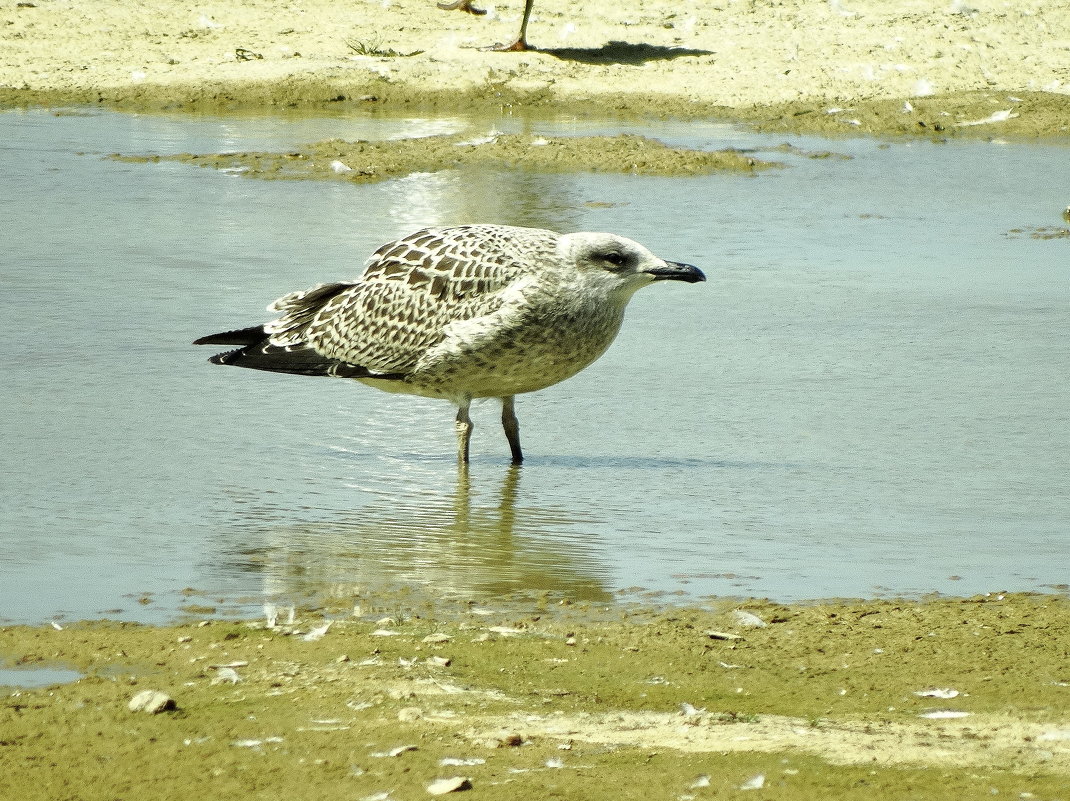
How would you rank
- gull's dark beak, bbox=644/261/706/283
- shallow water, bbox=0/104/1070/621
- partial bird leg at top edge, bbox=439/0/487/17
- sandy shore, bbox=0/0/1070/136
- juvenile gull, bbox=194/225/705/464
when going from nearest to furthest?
shallow water, bbox=0/104/1070/621 < juvenile gull, bbox=194/225/705/464 < gull's dark beak, bbox=644/261/706/283 < sandy shore, bbox=0/0/1070/136 < partial bird leg at top edge, bbox=439/0/487/17

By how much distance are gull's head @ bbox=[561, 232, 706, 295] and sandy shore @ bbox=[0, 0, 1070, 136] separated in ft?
41.1

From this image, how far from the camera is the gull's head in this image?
7.39m

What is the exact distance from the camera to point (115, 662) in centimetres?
498

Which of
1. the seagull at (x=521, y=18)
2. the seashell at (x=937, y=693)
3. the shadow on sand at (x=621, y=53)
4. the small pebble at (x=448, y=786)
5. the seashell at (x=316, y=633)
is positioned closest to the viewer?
the small pebble at (x=448, y=786)

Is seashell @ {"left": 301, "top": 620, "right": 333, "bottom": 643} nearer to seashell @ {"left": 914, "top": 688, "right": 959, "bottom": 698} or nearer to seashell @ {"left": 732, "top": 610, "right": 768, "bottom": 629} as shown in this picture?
seashell @ {"left": 732, "top": 610, "right": 768, "bottom": 629}

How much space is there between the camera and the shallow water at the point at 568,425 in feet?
20.5

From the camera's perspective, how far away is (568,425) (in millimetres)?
8375

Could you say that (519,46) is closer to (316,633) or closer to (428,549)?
(428,549)

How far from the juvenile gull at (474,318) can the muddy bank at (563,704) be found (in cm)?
190

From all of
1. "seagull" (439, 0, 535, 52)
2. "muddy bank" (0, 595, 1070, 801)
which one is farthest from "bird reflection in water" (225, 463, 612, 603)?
"seagull" (439, 0, 535, 52)

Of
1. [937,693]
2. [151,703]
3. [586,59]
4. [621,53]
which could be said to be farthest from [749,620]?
[621,53]

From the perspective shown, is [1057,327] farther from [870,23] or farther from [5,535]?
[870,23]

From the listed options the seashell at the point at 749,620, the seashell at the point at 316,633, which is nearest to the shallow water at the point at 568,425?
the seashell at the point at 749,620

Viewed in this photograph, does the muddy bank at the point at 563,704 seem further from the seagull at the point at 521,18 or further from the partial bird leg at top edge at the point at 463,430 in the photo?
the seagull at the point at 521,18
